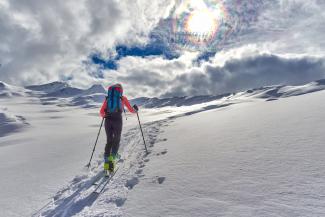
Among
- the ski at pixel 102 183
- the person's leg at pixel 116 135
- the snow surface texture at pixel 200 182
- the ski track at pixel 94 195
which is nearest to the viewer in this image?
the snow surface texture at pixel 200 182

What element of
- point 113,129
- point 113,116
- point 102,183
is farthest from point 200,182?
point 113,116

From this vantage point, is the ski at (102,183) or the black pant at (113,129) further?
the black pant at (113,129)

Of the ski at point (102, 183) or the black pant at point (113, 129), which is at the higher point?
the black pant at point (113, 129)

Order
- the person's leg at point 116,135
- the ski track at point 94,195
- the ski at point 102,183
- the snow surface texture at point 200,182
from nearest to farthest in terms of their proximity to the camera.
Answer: the snow surface texture at point 200,182
the ski track at point 94,195
the ski at point 102,183
the person's leg at point 116,135

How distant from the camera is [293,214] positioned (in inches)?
123

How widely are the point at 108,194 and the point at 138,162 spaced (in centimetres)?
245

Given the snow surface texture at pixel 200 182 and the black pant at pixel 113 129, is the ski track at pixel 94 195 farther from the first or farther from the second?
the black pant at pixel 113 129

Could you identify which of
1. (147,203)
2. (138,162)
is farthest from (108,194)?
(138,162)

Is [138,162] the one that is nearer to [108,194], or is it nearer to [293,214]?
[108,194]

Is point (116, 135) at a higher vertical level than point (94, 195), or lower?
higher

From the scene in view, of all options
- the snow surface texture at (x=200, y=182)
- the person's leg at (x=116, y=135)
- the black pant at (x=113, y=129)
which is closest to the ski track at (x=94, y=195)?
the snow surface texture at (x=200, y=182)

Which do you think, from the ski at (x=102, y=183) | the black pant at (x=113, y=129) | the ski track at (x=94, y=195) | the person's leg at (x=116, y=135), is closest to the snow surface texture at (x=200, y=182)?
the ski track at (x=94, y=195)

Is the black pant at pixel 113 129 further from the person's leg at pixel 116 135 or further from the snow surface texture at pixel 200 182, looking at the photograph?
the snow surface texture at pixel 200 182

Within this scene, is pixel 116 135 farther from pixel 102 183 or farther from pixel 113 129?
pixel 102 183
